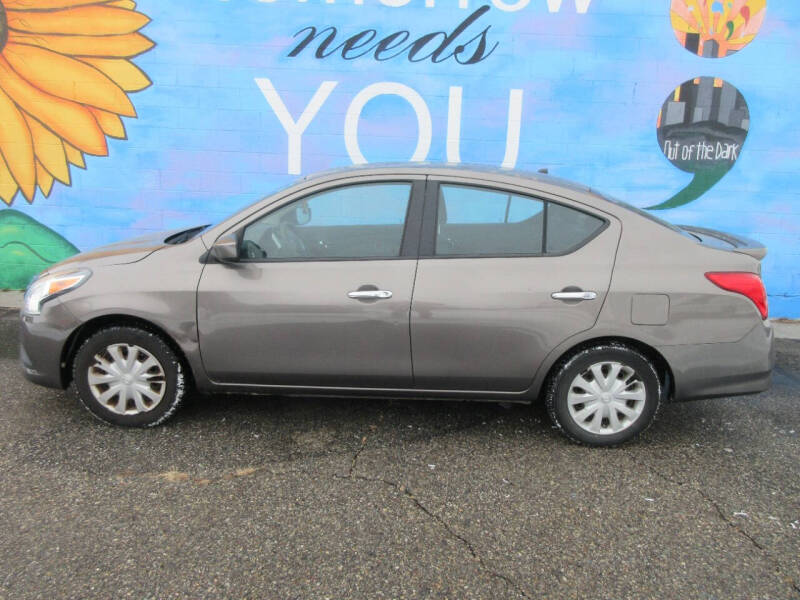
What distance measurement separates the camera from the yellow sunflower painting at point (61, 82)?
6.68 meters

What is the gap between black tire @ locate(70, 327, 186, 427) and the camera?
3.74 metres

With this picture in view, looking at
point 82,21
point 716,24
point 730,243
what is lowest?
point 730,243

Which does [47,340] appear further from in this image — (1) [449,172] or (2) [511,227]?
(2) [511,227]

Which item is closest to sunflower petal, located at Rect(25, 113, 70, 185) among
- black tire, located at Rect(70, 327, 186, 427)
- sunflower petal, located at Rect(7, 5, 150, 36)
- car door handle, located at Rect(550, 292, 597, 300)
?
sunflower petal, located at Rect(7, 5, 150, 36)

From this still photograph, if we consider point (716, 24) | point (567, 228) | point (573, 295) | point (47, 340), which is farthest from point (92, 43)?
point (716, 24)

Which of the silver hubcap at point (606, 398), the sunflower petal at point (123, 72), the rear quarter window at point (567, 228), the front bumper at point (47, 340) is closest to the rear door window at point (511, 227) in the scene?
the rear quarter window at point (567, 228)

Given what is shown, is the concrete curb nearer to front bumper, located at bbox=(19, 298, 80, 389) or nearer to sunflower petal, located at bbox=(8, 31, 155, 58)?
sunflower petal, located at bbox=(8, 31, 155, 58)

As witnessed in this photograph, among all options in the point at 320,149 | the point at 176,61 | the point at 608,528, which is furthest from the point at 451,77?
the point at 608,528

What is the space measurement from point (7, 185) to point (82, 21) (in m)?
1.92

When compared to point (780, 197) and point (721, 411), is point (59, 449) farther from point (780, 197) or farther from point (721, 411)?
point (780, 197)

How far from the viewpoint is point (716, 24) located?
643cm

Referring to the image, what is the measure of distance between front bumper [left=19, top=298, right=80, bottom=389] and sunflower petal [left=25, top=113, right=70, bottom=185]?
3.67 meters

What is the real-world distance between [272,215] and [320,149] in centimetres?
327

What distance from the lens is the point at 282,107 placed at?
6.74 m
